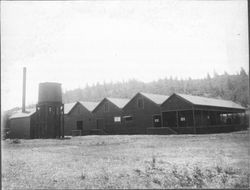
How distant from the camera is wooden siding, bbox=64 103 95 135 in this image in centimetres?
4148

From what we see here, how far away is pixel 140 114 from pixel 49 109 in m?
11.1

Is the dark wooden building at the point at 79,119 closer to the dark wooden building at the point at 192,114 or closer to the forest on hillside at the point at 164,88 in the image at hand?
the dark wooden building at the point at 192,114

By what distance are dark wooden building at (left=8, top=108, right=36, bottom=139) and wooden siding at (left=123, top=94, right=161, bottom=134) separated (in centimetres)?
1211

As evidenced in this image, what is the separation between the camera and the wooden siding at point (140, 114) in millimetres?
34500

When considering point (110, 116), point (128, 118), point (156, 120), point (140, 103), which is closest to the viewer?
point (156, 120)

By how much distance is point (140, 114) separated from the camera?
35.5 meters

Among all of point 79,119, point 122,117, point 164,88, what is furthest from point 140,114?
point 164,88

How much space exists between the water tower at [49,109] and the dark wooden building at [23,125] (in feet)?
16.8

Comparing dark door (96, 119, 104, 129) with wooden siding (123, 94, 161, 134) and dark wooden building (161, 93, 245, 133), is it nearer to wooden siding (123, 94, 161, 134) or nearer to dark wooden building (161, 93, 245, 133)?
wooden siding (123, 94, 161, 134)

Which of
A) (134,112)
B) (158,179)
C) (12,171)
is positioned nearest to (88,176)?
(158,179)

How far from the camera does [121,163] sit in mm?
10688

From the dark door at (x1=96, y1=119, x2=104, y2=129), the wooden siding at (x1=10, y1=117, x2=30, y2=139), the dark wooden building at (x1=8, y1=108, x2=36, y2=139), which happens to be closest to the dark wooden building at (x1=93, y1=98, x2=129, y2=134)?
the dark door at (x1=96, y1=119, x2=104, y2=129)

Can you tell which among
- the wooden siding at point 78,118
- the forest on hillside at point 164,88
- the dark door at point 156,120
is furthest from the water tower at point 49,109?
the forest on hillside at point 164,88

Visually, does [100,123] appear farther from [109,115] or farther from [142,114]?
[142,114]
